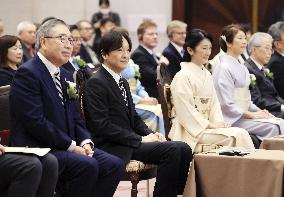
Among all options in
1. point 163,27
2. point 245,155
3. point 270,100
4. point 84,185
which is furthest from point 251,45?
point 163,27

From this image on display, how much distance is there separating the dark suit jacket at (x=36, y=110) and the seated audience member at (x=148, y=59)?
3935 mm

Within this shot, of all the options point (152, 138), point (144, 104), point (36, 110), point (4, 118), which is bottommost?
point (144, 104)

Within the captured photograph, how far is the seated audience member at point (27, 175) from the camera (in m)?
4.49

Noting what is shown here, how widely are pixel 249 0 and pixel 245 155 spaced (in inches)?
358

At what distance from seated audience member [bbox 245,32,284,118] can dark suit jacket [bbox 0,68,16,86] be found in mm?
2519

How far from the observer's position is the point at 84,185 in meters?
4.88

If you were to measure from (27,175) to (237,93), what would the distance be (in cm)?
333

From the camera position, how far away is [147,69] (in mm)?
9320

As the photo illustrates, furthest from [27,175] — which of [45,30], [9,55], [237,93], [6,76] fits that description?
[237,93]

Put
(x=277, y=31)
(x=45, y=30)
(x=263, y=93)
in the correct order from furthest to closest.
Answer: (x=277, y=31)
(x=263, y=93)
(x=45, y=30)

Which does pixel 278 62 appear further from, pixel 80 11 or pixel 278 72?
pixel 80 11

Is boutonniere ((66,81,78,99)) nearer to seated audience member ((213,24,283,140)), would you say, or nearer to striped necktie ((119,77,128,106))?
striped necktie ((119,77,128,106))

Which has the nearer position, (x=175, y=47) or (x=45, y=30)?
(x=45, y=30)

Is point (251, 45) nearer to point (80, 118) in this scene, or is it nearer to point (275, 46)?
point (275, 46)
